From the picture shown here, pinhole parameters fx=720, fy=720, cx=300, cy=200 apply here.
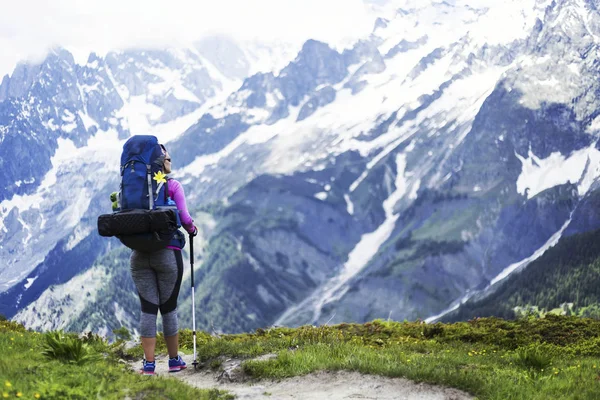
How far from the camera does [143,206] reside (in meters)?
13.2

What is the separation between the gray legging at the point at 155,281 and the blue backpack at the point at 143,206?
0.39 metres

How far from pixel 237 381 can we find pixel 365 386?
2628 mm

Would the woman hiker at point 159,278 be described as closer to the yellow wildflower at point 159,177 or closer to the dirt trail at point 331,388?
the yellow wildflower at point 159,177

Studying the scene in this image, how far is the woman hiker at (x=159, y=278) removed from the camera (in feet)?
45.3

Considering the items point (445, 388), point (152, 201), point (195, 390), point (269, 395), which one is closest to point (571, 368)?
point (445, 388)

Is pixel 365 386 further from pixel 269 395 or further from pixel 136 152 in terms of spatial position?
pixel 136 152

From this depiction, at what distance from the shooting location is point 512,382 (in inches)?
491

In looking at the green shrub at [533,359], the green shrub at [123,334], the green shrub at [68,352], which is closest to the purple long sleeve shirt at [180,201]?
the green shrub at [68,352]

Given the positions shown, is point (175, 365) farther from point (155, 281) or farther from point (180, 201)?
point (180, 201)

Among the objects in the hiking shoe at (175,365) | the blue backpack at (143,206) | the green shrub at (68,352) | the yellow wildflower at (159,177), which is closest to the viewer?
the green shrub at (68,352)

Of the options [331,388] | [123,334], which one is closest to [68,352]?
[331,388]

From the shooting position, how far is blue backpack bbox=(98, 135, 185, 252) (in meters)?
12.9

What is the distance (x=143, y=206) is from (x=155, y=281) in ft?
5.75

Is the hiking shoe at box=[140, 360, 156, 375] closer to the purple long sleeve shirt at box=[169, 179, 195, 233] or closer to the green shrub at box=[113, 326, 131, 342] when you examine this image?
the purple long sleeve shirt at box=[169, 179, 195, 233]
